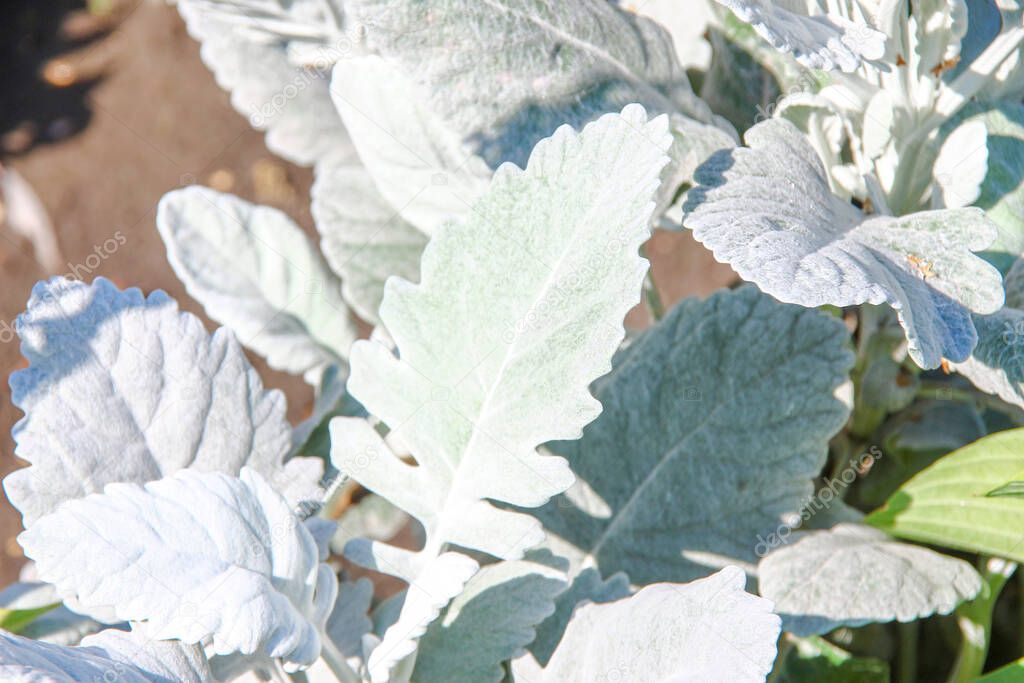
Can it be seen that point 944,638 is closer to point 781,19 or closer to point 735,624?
point 735,624

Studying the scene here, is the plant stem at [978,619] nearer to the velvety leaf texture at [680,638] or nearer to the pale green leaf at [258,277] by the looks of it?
the velvety leaf texture at [680,638]

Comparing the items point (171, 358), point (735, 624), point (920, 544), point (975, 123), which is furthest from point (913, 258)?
point (171, 358)

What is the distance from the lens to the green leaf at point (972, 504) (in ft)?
2.37

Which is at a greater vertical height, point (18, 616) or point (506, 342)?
point (506, 342)

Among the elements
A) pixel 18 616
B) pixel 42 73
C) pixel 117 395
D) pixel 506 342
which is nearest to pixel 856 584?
pixel 506 342

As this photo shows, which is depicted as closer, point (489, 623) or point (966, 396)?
point (489, 623)

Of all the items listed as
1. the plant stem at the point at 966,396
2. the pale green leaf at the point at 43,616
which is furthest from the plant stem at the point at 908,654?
the pale green leaf at the point at 43,616

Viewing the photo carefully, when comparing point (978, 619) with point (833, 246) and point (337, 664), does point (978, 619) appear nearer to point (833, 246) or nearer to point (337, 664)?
point (833, 246)

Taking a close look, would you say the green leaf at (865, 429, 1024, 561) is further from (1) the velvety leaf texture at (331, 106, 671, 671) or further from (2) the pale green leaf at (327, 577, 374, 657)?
(2) the pale green leaf at (327, 577, 374, 657)

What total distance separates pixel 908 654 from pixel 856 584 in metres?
0.34

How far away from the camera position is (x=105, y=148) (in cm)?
217

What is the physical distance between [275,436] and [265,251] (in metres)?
0.27

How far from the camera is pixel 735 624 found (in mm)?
578

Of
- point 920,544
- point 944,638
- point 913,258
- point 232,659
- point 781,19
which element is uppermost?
point 781,19
